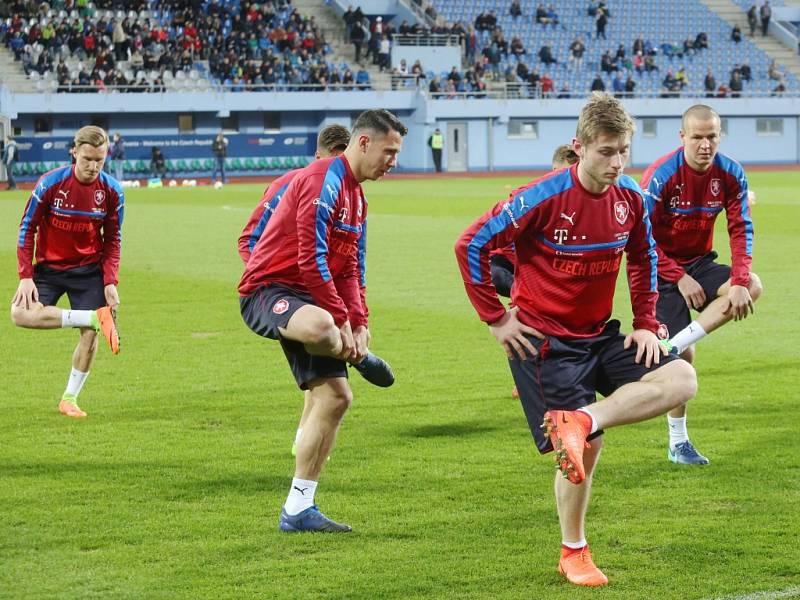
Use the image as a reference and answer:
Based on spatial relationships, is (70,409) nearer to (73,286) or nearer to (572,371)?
(73,286)

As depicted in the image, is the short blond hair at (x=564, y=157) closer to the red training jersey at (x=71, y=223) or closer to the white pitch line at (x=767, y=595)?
the red training jersey at (x=71, y=223)

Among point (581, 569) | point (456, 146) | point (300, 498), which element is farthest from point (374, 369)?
point (456, 146)

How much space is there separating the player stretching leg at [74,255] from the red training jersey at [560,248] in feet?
14.5

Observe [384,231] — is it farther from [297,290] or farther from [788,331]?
[297,290]

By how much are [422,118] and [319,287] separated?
170ft

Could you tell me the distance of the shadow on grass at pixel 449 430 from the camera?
28.5 ft

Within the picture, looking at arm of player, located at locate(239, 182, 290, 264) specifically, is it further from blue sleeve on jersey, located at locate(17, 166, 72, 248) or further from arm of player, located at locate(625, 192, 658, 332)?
blue sleeve on jersey, located at locate(17, 166, 72, 248)

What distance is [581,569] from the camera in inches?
215

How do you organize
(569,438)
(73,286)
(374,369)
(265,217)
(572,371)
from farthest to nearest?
(73,286), (265,217), (374,369), (572,371), (569,438)

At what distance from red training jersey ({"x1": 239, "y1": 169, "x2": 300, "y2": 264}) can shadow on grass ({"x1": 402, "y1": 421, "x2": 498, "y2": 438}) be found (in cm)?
190

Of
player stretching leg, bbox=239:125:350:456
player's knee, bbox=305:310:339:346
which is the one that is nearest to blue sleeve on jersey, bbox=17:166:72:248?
player stretching leg, bbox=239:125:350:456

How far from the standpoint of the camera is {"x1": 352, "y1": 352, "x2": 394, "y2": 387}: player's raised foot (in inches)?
255

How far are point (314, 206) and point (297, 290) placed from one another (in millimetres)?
539

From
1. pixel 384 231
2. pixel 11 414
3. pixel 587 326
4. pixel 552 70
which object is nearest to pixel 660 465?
pixel 587 326
